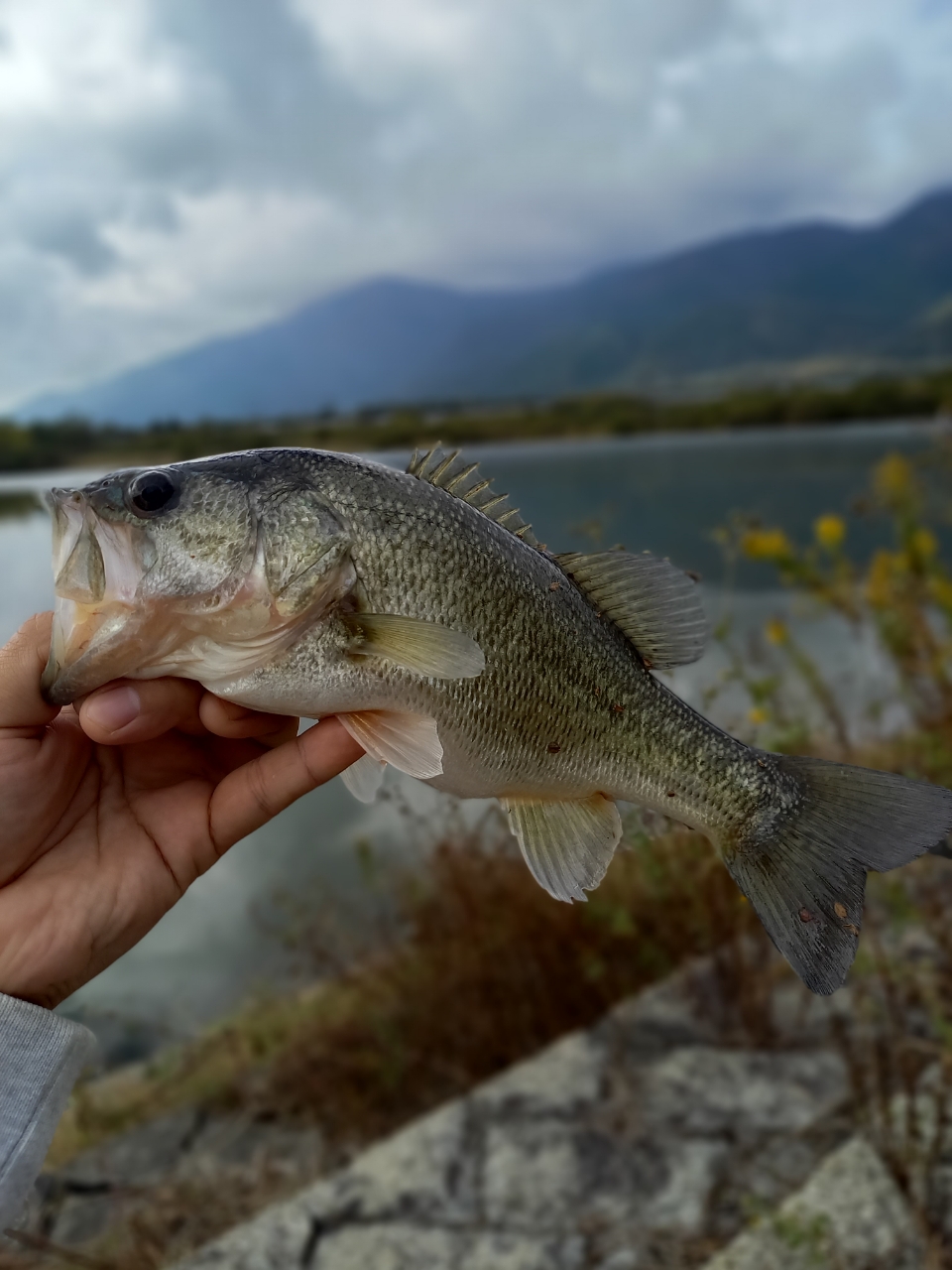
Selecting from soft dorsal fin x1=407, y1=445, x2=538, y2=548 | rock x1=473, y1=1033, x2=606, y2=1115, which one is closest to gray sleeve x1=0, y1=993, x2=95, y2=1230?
soft dorsal fin x1=407, y1=445, x2=538, y2=548

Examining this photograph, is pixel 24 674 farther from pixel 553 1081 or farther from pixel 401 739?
pixel 553 1081

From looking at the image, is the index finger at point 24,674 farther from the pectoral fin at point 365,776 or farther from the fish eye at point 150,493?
the pectoral fin at point 365,776

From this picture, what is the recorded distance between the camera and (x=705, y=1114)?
13.6ft

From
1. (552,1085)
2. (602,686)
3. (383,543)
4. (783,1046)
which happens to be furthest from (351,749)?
(783,1046)

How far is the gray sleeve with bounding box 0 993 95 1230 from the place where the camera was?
171cm

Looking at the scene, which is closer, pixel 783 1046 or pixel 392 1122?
pixel 783 1046

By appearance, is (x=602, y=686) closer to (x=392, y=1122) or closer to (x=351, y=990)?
(x=392, y=1122)

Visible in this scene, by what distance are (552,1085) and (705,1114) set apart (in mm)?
774

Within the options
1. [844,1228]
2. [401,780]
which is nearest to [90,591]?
[401,780]

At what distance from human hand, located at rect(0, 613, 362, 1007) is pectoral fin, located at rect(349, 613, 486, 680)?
25 cm

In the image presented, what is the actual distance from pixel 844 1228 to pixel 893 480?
13.0ft

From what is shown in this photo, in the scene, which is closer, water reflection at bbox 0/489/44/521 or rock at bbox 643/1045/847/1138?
water reflection at bbox 0/489/44/521

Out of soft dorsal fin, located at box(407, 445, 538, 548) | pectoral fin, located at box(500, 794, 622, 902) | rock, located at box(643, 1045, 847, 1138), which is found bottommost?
rock, located at box(643, 1045, 847, 1138)

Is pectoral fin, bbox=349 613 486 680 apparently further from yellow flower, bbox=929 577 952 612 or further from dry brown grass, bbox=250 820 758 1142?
yellow flower, bbox=929 577 952 612
